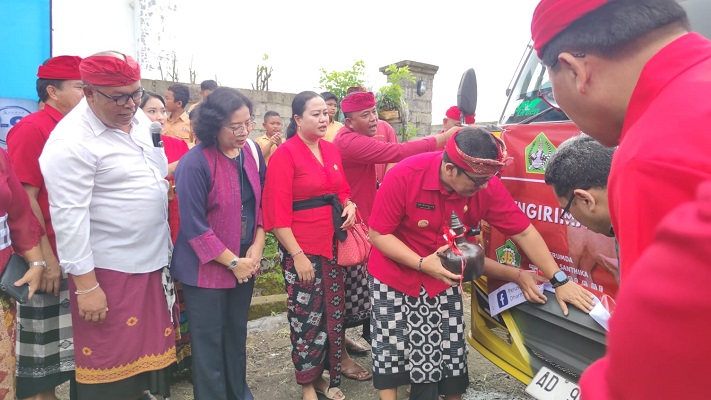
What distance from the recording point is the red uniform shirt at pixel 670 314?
0.51 meters

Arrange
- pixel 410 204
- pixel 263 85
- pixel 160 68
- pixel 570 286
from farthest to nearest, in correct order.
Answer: pixel 160 68 < pixel 263 85 < pixel 410 204 < pixel 570 286

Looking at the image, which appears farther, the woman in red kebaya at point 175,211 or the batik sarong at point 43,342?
the woman in red kebaya at point 175,211

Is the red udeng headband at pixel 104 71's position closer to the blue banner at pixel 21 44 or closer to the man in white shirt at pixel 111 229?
the man in white shirt at pixel 111 229

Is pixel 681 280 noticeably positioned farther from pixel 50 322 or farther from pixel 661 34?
pixel 50 322

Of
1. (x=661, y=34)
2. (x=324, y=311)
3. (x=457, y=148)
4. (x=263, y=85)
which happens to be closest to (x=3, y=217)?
(x=324, y=311)

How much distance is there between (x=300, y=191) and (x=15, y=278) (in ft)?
5.04

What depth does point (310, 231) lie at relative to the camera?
297cm

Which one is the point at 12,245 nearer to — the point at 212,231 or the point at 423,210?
the point at 212,231

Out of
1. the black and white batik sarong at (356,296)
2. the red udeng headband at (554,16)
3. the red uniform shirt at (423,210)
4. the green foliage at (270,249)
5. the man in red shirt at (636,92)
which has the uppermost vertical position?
the red udeng headband at (554,16)

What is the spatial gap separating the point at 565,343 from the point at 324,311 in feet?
4.96

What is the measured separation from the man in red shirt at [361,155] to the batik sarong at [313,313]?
1.06ft

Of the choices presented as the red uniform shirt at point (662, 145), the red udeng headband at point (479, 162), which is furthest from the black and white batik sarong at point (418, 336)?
the red uniform shirt at point (662, 145)

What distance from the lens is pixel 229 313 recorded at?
2771 millimetres

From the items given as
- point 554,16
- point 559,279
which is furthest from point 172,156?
point 554,16
